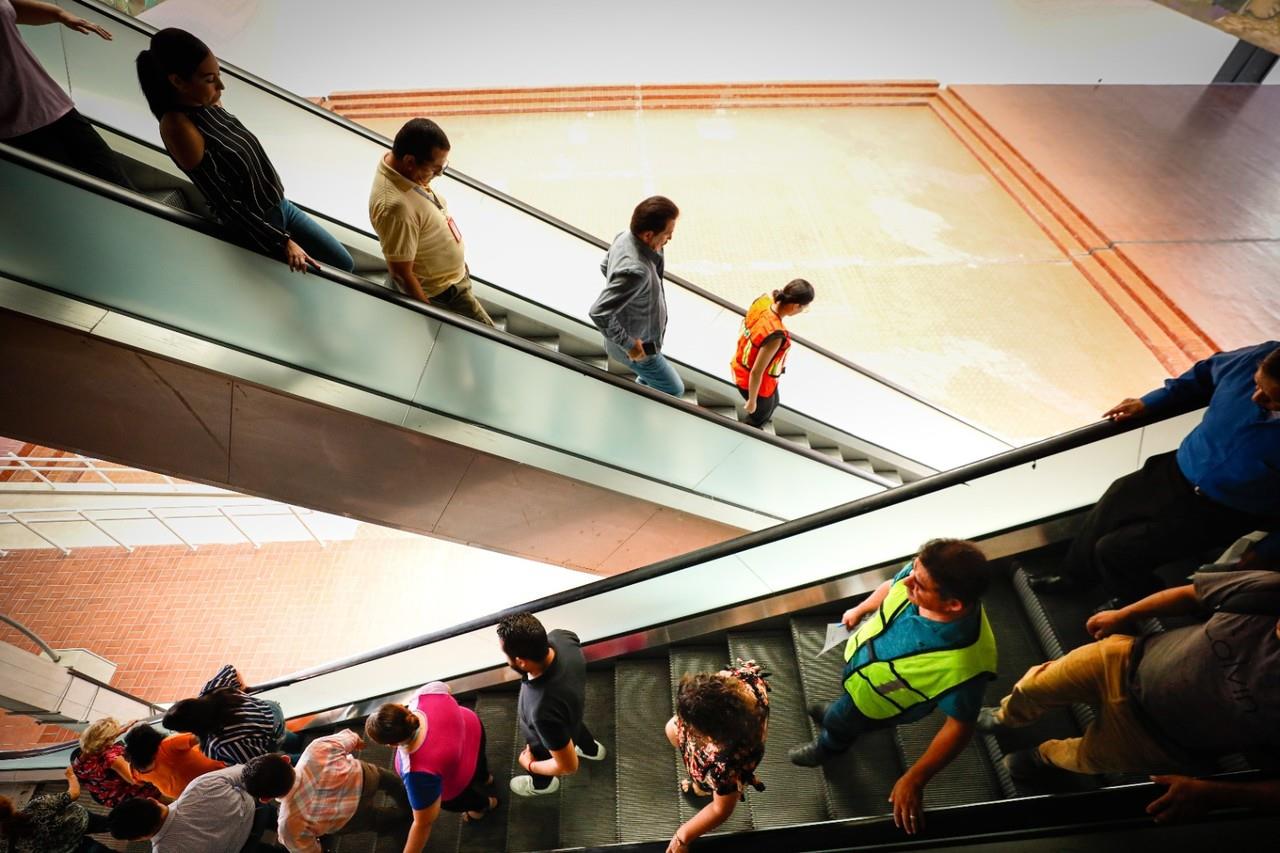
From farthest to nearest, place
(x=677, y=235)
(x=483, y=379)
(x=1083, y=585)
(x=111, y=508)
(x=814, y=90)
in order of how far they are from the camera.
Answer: (x=814, y=90)
(x=677, y=235)
(x=111, y=508)
(x=483, y=379)
(x=1083, y=585)

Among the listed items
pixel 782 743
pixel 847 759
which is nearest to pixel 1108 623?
pixel 847 759

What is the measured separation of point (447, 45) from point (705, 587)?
30.2 feet

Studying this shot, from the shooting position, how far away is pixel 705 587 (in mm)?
3191

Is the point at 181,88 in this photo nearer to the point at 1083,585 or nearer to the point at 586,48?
the point at 1083,585

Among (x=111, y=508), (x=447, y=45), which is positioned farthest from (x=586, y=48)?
(x=111, y=508)

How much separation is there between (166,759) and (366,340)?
232 centimetres

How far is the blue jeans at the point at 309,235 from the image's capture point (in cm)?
309

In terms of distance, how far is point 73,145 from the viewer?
2814 mm

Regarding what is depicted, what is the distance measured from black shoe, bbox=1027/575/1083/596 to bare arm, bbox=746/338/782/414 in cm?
189

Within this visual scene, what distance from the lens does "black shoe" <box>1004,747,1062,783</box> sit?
7.88ft

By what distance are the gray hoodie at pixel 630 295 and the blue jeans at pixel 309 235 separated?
4.49ft

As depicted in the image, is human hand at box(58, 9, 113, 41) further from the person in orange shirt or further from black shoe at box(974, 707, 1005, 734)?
black shoe at box(974, 707, 1005, 734)

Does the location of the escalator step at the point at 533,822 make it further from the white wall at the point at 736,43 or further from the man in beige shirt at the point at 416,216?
the white wall at the point at 736,43

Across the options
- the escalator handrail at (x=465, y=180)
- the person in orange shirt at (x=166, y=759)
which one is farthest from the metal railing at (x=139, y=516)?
the escalator handrail at (x=465, y=180)
